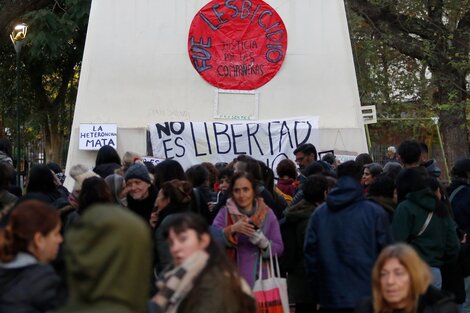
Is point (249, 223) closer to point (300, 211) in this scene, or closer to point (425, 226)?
point (300, 211)

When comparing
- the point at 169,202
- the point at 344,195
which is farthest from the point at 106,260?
the point at 169,202

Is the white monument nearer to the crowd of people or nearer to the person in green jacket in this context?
the crowd of people

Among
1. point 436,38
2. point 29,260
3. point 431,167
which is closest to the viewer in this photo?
point 29,260

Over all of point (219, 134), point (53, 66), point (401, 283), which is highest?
point (53, 66)

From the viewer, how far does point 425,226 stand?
8.74 meters

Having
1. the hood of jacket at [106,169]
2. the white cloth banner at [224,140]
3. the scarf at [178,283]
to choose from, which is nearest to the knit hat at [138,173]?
the hood of jacket at [106,169]

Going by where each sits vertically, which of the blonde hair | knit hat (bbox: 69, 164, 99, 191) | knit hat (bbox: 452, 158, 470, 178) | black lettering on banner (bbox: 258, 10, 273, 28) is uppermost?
black lettering on banner (bbox: 258, 10, 273, 28)

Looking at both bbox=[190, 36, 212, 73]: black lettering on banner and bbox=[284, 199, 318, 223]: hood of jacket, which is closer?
bbox=[284, 199, 318, 223]: hood of jacket

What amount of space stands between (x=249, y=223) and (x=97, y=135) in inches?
426

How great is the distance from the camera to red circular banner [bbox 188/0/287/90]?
19.2 meters

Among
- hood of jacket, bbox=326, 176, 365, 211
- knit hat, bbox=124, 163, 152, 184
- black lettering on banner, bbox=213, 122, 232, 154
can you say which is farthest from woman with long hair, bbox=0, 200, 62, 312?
black lettering on banner, bbox=213, 122, 232, 154

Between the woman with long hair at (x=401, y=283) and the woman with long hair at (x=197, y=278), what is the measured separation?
88cm

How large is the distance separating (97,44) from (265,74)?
3087 millimetres

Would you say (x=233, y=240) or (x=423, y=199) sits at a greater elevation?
(x=423, y=199)
